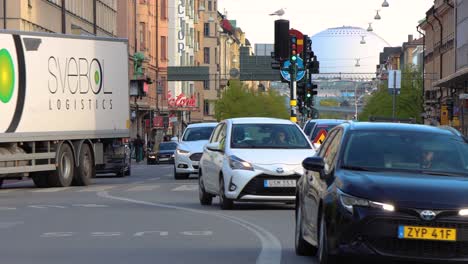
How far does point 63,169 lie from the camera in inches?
1257

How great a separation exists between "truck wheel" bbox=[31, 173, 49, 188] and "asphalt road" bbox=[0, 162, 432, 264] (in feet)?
18.8

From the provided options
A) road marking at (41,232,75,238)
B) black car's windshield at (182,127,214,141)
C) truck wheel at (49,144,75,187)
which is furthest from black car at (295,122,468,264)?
black car's windshield at (182,127,214,141)

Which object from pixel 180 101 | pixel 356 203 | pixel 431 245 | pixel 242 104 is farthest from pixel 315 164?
pixel 242 104

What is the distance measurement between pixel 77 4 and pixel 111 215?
172 ft

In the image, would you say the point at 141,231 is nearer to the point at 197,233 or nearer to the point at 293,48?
the point at 197,233

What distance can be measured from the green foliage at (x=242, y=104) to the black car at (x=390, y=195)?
11777 cm

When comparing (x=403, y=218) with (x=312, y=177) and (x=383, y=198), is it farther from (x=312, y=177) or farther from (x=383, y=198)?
(x=312, y=177)

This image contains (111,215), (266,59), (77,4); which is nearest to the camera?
(111,215)

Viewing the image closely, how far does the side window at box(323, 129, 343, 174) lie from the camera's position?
1172cm

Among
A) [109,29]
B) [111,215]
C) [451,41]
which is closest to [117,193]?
[111,215]

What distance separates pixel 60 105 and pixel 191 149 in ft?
19.7

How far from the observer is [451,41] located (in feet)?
322

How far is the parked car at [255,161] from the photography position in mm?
20469

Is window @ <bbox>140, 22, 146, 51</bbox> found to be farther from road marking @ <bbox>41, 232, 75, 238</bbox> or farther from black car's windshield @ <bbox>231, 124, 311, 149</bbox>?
road marking @ <bbox>41, 232, 75, 238</bbox>
